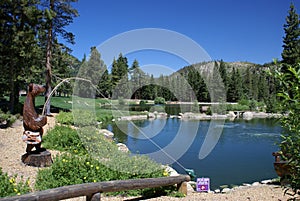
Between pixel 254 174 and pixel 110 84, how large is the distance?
16.1 meters

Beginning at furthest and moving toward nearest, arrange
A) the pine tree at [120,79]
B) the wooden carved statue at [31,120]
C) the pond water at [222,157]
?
the pine tree at [120,79], the pond water at [222,157], the wooden carved statue at [31,120]

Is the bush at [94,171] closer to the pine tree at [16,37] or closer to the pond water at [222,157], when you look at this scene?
the pond water at [222,157]

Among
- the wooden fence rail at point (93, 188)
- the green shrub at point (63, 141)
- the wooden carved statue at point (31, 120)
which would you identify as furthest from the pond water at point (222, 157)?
the wooden fence rail at point (93, 188)

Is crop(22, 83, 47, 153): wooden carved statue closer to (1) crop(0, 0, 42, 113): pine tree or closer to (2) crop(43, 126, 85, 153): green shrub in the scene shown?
(2) crop(43, 126, 85, 153): green shrub

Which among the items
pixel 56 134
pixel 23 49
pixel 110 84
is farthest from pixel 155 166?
pixel 110 84

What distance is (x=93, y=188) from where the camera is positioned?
3387mm

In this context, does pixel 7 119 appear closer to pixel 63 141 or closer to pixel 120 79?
pixel 63 141

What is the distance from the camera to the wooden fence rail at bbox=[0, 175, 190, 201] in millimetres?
2867

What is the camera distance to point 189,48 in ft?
19.9

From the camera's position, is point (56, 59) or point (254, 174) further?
point (56, 59)

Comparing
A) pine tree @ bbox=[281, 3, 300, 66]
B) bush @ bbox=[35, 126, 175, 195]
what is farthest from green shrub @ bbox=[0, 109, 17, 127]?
pine tree @ bbox=[281, 3, 300, 66]

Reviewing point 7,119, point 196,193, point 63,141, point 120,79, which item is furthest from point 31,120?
point 120,79

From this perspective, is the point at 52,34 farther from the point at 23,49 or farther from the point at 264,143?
the point at 264,143

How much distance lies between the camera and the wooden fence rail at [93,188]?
2867 mm
